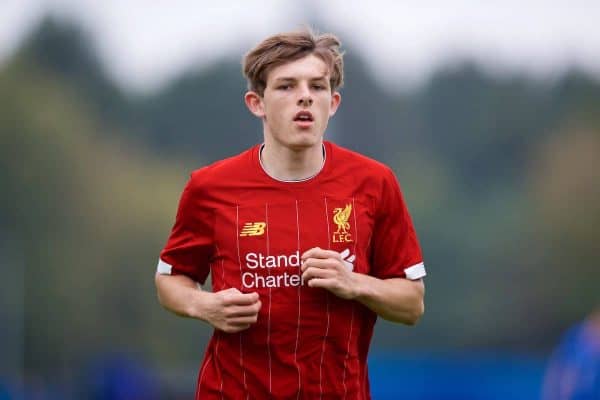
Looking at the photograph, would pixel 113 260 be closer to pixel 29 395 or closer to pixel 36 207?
pixel 36 207

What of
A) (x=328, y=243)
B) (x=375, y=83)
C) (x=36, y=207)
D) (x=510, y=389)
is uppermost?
(x=375, y=83)

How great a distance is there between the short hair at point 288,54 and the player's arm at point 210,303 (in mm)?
569

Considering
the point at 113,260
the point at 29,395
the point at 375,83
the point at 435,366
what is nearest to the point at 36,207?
the point at 113,260

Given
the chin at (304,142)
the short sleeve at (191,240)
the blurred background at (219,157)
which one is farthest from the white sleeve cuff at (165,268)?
the blurred background at (219,157)

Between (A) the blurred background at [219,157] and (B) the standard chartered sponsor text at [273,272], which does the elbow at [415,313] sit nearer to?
(B) the standard chartered sponsor text at [273,272]

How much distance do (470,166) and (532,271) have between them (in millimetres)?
827

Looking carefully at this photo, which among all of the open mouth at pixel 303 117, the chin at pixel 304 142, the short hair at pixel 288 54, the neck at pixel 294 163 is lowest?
the neck at pixel 294 163

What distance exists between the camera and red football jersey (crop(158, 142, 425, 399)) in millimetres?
2426

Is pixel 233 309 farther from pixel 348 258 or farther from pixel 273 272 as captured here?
pixel 348 258

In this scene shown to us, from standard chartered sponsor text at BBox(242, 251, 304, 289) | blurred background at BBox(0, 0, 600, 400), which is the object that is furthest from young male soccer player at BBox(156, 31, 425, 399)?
blurred background at BBox(0, 0, 600, 400)

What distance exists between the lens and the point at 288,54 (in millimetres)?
2518

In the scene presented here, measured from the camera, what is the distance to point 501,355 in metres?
6.25

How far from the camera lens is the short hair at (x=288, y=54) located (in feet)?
8.29

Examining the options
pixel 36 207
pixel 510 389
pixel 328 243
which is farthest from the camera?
pixel 36 207
